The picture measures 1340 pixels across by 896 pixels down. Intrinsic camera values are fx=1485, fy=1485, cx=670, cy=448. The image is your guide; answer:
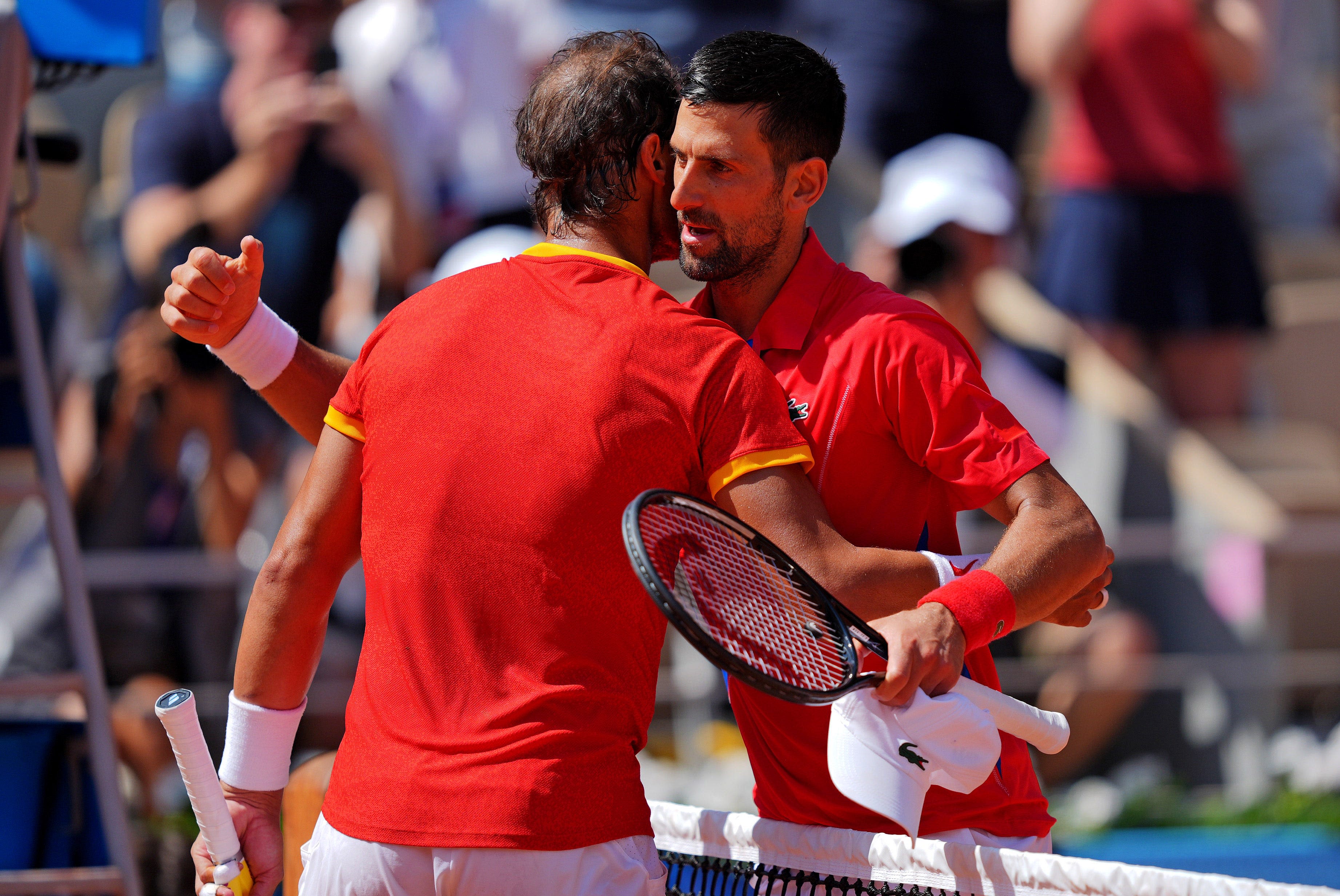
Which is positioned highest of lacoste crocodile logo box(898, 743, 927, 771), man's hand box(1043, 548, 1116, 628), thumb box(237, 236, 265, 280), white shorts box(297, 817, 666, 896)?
thumb box(237, 236, 265, 280)

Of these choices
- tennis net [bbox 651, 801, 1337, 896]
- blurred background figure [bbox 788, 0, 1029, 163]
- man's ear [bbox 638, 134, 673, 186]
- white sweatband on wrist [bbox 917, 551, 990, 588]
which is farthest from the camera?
blurred background figure [bbox 788, 0, 1029, 163]

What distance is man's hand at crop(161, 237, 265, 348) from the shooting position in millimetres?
2379

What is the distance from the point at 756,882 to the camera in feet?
7.39

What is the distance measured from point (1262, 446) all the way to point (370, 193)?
380 centimetres

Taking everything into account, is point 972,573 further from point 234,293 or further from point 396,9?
point 396,9

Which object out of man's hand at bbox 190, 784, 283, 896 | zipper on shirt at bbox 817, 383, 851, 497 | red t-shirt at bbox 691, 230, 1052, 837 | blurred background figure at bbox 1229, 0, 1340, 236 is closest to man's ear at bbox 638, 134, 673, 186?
red t-shirt at bbox 691, 230, 1052, 837

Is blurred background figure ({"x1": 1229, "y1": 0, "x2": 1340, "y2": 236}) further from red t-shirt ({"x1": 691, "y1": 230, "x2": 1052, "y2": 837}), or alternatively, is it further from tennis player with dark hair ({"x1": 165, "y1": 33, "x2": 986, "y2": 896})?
tennis player with dark hair ({"x1": 165, "y1": 33, "x2": 986, "y2": 896})

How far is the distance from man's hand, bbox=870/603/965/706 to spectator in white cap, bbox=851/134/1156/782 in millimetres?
3232

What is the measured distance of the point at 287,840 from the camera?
294 centimetres

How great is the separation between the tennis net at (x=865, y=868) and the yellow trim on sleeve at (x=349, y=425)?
0.79 meters

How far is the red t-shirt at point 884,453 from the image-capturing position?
218 cm

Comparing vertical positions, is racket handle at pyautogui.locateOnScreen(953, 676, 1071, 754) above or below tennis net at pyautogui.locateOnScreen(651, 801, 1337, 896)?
above

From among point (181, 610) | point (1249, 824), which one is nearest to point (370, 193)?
point (181, 610)

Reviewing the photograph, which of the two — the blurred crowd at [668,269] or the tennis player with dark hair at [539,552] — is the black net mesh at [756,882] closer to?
the tennis player with dark hair at [539,552]
